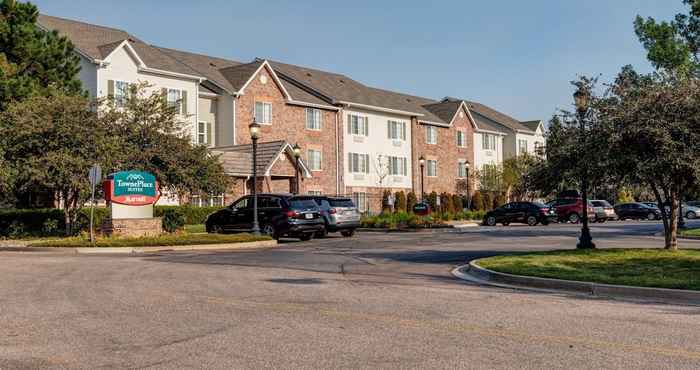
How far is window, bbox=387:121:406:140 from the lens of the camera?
57219 mm

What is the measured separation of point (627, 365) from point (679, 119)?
1119 cm

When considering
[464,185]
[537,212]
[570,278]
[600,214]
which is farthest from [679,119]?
[464,185]

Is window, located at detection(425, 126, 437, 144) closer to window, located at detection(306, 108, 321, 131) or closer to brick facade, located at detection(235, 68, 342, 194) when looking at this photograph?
brick facade, located at detection(235, 68, 342, 194)

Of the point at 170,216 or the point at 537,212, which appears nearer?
the point at 170,216

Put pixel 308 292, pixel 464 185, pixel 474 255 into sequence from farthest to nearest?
pixel 464 185 → pixel 474 255 → pixel 308 292

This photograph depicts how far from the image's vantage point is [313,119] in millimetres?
50469

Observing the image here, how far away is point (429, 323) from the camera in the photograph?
8664 millimetres

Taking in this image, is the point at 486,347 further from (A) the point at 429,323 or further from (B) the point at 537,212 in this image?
(B) the point at 537,212

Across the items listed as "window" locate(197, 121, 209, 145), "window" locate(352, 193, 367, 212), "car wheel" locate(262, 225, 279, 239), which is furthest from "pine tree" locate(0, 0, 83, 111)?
"window" locate(352, 193, 367, 212)

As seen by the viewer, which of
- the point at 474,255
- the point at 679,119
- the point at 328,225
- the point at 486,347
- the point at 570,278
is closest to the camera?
Answer: the point at 486,347

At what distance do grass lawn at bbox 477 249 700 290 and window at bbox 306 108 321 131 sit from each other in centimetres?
3325

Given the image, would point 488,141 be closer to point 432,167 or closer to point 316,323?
point 432,167

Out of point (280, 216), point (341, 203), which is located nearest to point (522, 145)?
point (341, 203)

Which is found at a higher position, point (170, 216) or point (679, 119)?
point (679, 119)
